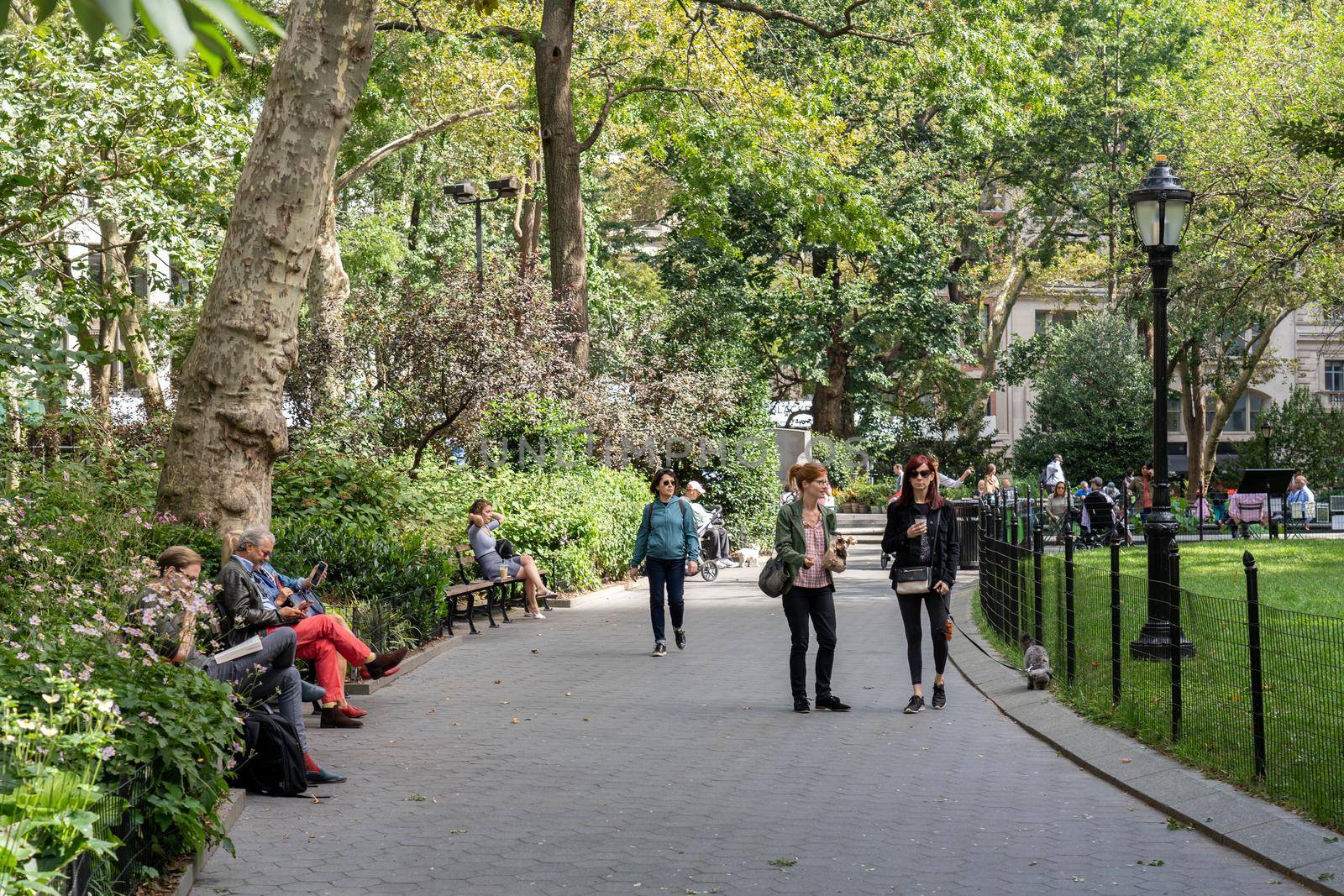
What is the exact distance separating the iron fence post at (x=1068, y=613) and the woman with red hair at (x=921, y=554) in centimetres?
86

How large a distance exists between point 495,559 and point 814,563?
24.9ft

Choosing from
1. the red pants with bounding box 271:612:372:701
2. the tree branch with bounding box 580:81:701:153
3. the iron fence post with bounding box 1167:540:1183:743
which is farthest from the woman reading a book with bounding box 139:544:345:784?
the tree branch with bounding box 580:81:701:153

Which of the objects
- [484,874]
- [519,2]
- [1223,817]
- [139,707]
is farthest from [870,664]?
[519,2]

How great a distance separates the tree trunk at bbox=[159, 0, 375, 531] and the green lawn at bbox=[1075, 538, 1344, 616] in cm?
683

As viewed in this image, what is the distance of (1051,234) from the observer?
4509 cm

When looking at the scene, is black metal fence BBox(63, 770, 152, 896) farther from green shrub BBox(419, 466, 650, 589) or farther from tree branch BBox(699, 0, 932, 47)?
tree branch BBox(699, 0, 932, 47)

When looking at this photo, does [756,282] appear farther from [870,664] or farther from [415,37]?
[870,664]

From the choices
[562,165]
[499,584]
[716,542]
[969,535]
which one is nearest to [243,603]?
[499,584]

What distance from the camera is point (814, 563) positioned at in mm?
10750

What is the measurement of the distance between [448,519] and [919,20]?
12692mm

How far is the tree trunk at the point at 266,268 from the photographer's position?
11438 millimetres

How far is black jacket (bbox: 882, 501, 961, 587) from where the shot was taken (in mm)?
10523

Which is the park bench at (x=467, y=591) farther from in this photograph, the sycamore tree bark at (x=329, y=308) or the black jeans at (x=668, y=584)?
the sycamore tree bark at (x=329, y=308)

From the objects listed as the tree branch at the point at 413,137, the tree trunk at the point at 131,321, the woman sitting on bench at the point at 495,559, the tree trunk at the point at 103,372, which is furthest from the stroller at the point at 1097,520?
the tree trunk at the point at 103,372
